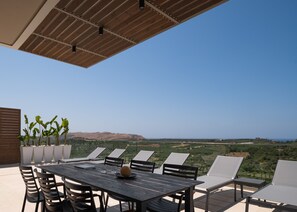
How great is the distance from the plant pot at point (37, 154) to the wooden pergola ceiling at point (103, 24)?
5.83 m

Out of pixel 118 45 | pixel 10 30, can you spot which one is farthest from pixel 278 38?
pixel 10 30

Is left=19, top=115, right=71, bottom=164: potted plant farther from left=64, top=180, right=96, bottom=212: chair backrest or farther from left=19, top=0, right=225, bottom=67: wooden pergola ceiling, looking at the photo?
left=64, top=180, right=96, bottom=212: chair backrest

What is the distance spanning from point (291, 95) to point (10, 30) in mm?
24117

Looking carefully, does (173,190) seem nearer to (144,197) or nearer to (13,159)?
(144,197)

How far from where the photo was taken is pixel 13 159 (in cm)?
1020

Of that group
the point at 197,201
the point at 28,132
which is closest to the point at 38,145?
the point at 28,132

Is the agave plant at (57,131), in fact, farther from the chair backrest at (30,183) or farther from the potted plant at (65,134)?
the chair backrest at (30,183)

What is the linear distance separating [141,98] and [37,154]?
17.4 m

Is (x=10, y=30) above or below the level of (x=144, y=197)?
above

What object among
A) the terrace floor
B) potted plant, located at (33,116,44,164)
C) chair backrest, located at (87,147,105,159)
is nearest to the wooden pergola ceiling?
the terrace floor

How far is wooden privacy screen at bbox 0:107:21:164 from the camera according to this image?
998 cm

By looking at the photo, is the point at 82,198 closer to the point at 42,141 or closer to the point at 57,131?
the point at 57,131

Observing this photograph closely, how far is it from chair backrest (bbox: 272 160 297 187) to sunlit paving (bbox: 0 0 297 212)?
17 mm

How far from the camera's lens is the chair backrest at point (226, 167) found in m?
4.75
